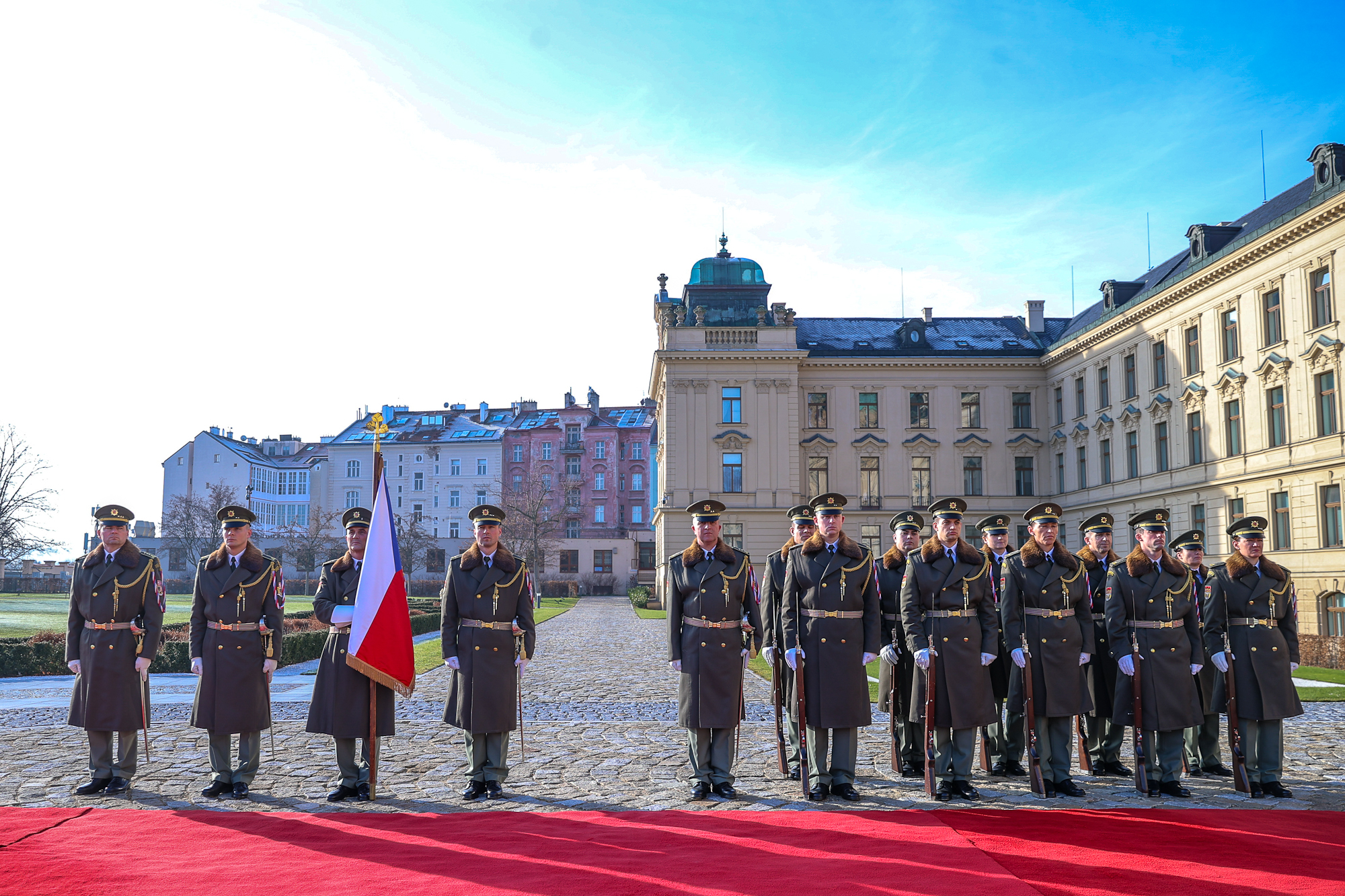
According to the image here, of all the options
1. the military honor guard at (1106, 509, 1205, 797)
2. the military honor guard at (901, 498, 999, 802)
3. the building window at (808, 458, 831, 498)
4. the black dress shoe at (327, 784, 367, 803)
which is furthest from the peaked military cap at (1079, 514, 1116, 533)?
the building window at (808, 458, 831, 498)

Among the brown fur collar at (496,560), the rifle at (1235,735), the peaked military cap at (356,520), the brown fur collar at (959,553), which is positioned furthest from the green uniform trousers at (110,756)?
the rifle at (1235,735)

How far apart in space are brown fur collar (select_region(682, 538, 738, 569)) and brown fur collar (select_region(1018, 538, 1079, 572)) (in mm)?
2684

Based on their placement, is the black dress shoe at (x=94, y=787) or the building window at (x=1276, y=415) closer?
the black dress shoe at (x=94, y=787)

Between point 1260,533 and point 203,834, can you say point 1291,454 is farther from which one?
point 203,834

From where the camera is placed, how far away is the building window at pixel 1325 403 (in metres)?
28.4

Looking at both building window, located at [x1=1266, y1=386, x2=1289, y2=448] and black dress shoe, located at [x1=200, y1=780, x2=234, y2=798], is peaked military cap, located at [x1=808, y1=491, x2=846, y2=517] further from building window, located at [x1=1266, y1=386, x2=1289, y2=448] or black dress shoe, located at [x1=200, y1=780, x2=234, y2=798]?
building window, located at [x1=1266, y1=386, x2=1289, y2=448]

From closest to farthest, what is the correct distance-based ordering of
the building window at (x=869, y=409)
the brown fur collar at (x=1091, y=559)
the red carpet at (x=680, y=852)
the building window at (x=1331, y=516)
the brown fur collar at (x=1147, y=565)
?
the red carpet at (x=680, y=852), the brown fur collar at (x=1147, y=565), the brown fur collar at (x=1091, y=559), the building window at (x=1331, y=516), the building window at (x=869, y=409)

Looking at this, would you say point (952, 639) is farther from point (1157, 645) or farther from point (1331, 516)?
point (1331, 516)

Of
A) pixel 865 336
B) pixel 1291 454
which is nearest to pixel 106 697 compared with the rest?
pixel 1291 454

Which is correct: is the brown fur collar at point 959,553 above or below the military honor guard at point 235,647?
above

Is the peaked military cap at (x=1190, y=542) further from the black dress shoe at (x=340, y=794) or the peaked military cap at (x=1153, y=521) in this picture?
the black dress shoe at (x=340, y=794)

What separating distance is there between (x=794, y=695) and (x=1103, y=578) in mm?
3561

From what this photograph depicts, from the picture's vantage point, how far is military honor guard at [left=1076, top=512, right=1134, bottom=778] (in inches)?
374

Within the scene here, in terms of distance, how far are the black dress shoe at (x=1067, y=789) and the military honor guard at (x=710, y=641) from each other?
2828 millimetres
